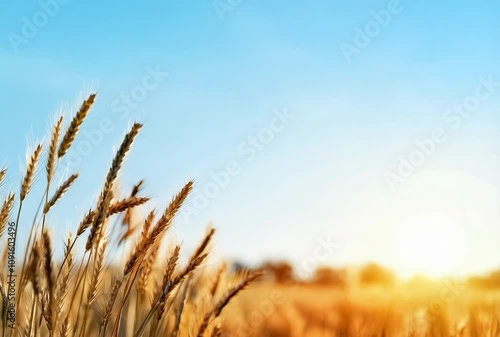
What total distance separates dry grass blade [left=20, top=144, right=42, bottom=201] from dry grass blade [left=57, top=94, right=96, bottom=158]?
6.8 inches

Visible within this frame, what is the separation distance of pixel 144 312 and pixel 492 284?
6.76 metres

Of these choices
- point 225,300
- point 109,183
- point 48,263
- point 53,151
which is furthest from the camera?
point 53,151

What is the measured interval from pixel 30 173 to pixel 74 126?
29 centimetres

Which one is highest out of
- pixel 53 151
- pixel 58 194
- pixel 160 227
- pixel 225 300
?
pixel 53 151

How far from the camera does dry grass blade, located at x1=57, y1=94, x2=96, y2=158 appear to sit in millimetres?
2295

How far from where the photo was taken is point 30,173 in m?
2.39

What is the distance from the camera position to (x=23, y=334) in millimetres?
2328

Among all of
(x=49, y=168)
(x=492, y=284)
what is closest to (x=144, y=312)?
(x=49, y=168)

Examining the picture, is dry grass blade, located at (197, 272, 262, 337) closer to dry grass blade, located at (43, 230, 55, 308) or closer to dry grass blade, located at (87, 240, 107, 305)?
dry grass blade, located at (87, 240, 107, 305)

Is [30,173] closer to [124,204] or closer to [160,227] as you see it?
[124,204]

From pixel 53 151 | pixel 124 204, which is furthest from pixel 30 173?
pixel 124 204

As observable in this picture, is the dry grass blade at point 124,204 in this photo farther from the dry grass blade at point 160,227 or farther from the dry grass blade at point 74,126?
the dry grass blade at point 74,126

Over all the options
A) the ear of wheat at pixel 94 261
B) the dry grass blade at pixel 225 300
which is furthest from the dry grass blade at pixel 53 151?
the dry grass blade at pixel 225 300

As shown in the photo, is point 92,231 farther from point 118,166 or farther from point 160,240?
point 160,240
